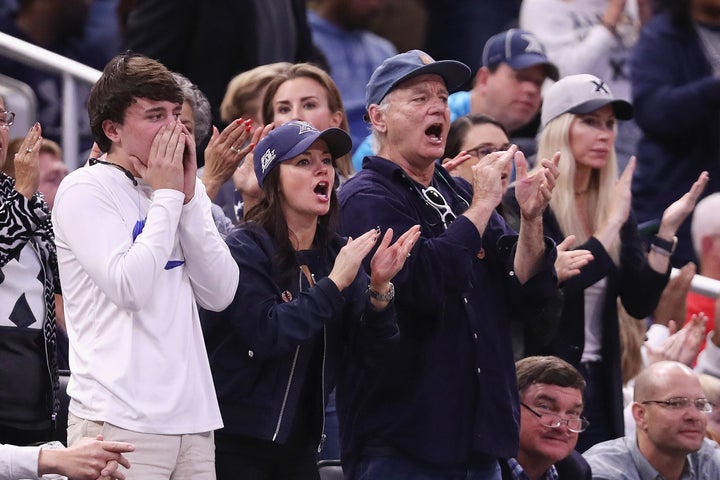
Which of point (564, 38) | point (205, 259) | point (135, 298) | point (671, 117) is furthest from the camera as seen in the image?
point (564, 38)

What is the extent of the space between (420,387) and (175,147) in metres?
1.11

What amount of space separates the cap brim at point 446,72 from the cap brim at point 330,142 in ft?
1.02

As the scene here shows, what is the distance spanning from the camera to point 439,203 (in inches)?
192

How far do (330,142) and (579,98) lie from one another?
1.66m

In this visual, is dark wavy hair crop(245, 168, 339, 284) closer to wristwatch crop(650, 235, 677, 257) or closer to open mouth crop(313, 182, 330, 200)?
open mouth crop(313, 182, 330, 200)

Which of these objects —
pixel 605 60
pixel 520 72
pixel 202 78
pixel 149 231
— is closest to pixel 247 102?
pixel 202 78

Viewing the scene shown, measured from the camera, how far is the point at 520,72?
23.1 ft

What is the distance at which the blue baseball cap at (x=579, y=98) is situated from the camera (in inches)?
238

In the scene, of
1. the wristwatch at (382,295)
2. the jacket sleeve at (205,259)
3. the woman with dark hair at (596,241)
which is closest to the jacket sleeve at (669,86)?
the woman with dark hair at (596,241)

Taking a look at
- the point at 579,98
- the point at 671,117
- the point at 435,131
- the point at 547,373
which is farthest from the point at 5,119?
the point at 671,117

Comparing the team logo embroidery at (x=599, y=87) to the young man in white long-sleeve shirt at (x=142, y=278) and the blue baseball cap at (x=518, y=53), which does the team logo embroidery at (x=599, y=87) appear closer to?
the blue baseball cap at (x=518, y=53)

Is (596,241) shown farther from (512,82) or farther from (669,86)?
(669,86)

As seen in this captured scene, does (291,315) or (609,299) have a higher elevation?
(291,315)

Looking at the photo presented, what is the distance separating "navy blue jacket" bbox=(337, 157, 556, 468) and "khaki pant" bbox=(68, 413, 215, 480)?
0.72 m
